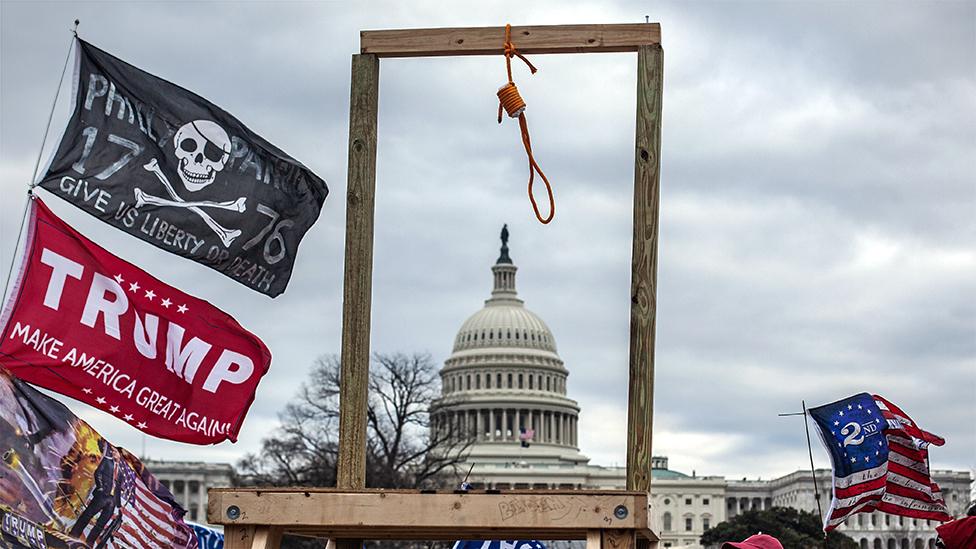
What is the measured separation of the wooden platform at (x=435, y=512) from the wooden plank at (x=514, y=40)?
1.85 meters

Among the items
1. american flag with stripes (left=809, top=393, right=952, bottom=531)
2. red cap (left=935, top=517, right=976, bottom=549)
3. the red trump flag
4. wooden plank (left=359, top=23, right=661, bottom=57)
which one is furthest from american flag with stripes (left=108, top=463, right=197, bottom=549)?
american flag with stripes (left=809, top=393, right=952, bottom=531)

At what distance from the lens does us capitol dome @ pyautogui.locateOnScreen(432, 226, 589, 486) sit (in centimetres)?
Result: 14875

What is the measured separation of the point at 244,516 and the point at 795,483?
146 meters

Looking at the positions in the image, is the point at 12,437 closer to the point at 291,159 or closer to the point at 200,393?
the point at 200,393

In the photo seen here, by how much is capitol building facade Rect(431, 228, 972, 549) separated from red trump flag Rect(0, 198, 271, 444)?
132941mm

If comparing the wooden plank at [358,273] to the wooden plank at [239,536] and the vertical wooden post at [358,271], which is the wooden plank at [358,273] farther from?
the wooden plank at [239,536]

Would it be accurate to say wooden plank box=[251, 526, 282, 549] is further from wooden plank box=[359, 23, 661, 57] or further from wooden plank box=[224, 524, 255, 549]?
wooden plank box=[359, 23, 661, 57]

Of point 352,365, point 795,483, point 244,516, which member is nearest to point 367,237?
point 352,365

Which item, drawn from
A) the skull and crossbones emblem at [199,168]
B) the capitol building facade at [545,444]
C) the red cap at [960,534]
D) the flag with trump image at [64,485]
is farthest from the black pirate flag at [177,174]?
the capitol building facade at [545,444]

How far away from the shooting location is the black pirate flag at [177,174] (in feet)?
24.2

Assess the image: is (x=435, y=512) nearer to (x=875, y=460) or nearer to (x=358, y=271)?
(x=358, y=271)

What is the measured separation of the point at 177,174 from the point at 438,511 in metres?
2.41

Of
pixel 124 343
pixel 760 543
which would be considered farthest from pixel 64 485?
pixel 760 543

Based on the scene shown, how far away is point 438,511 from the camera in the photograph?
6.07 m
